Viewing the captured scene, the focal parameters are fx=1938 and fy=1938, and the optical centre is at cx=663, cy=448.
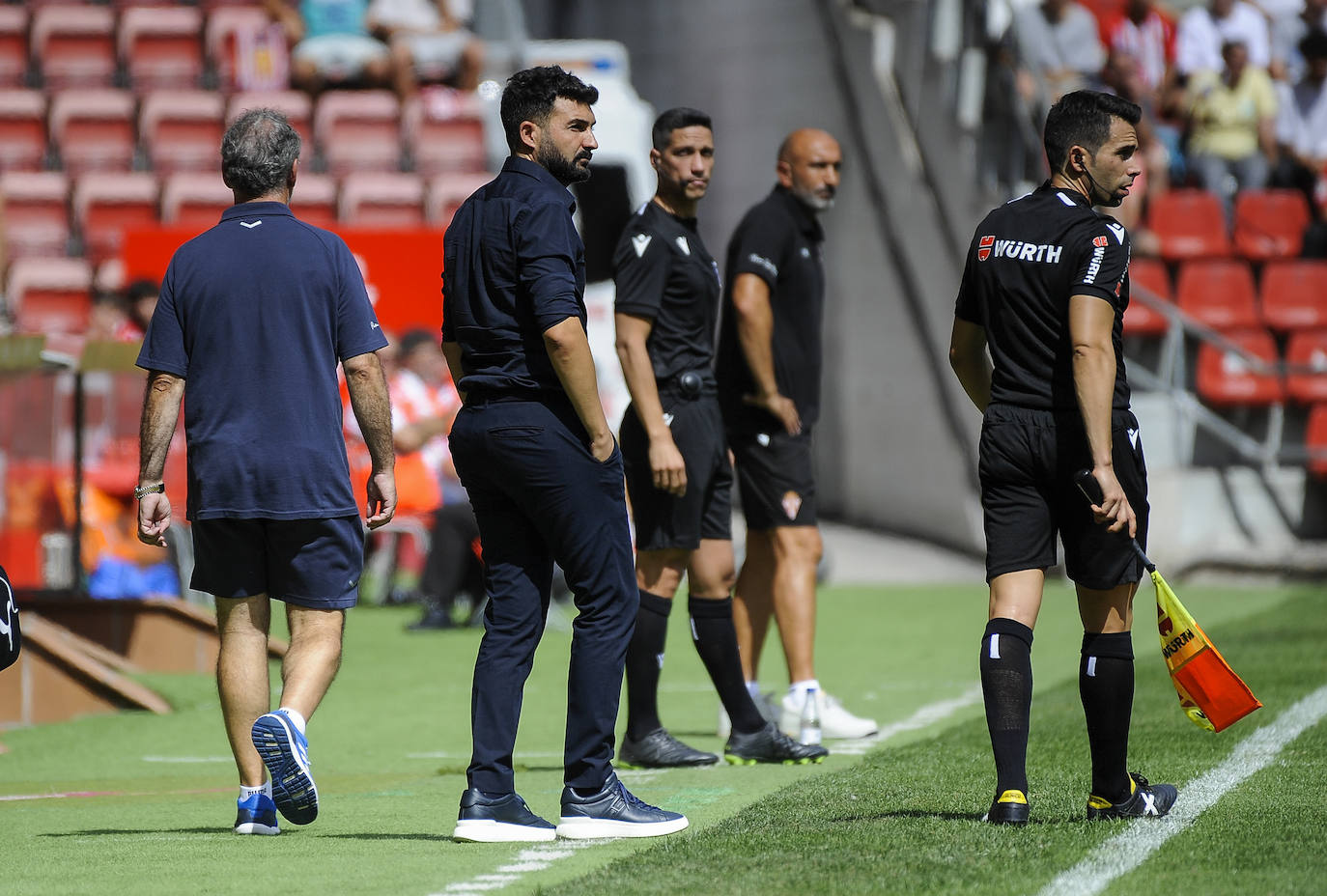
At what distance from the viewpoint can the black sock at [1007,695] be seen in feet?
16.9

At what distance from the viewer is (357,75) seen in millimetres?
19031

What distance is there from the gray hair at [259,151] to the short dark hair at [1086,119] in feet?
6.99

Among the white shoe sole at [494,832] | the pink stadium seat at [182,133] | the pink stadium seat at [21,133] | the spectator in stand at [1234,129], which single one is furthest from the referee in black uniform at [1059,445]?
the pink stadium seat at [21,133]

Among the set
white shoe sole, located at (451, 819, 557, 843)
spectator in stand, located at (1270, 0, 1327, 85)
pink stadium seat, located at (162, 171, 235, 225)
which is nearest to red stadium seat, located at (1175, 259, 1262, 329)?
spectator in stand, located at (1270, 0, 1327, 85)

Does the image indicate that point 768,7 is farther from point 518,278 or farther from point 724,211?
point 518,278

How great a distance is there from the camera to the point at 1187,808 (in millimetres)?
5473

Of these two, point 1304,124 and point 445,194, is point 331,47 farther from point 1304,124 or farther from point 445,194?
point 1304,124

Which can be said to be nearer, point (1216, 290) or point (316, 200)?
point (1216, 290)

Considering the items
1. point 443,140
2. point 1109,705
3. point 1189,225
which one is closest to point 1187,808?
point 1109,705

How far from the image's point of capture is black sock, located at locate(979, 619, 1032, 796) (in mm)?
5160

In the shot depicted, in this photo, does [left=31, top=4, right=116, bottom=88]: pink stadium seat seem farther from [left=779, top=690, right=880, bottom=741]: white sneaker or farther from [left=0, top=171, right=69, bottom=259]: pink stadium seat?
[left=779, top=690, right=880, bottom=741]: white sneaker

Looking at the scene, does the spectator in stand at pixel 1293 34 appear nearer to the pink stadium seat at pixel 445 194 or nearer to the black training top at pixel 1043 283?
the pink stadium seat at pixel 445 194

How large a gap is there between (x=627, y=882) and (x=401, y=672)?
5.95m

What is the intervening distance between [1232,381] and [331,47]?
928cm
